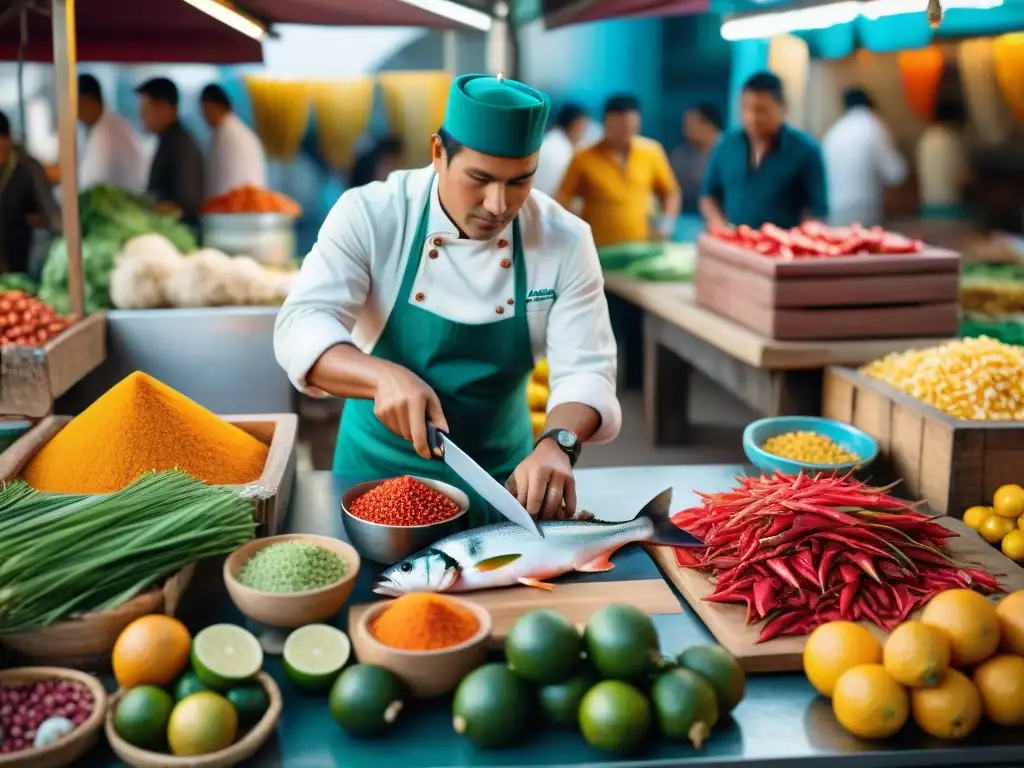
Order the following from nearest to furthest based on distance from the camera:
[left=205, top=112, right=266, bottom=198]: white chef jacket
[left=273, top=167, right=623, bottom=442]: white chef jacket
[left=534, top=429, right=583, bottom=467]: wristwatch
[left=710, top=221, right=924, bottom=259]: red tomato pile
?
[left=534, top=429, right=583, bottom=467]: wristwatch → [left=273, top=167, right=623, bottom=442]: white chef jacket → [left=710, top=221, right=924, bottom=259]: red tomato pile → [left=205, top=112, right=266, bottom=198]: white chef jacket

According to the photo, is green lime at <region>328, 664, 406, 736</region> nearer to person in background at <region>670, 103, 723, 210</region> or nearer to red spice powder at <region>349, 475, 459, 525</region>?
red spice powder at <region>349, 475, 459, 525</region>

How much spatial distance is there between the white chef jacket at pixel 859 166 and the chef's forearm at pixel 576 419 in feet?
18.9

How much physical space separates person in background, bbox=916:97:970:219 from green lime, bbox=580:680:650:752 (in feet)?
27.3

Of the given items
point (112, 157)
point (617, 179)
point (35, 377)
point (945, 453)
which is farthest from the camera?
point (617, 179)

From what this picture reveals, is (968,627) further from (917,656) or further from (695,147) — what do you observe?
(695,147)

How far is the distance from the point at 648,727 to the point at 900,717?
13.5 inches

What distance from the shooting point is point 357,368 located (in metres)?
2.17

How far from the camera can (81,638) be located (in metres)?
1.54

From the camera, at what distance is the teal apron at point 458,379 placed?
2.46 metres

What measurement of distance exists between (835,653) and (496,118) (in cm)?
116

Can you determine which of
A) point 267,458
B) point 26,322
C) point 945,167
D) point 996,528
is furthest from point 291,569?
point 945,167

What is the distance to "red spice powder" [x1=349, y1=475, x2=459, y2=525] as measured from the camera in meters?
1.93

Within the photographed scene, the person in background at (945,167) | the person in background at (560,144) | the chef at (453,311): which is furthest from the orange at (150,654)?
the person in background at (945,167)

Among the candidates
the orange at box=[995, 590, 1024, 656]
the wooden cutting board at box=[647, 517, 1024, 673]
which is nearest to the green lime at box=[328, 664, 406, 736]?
the wooden cutting board at box=[647, 517, 1024, 673]
